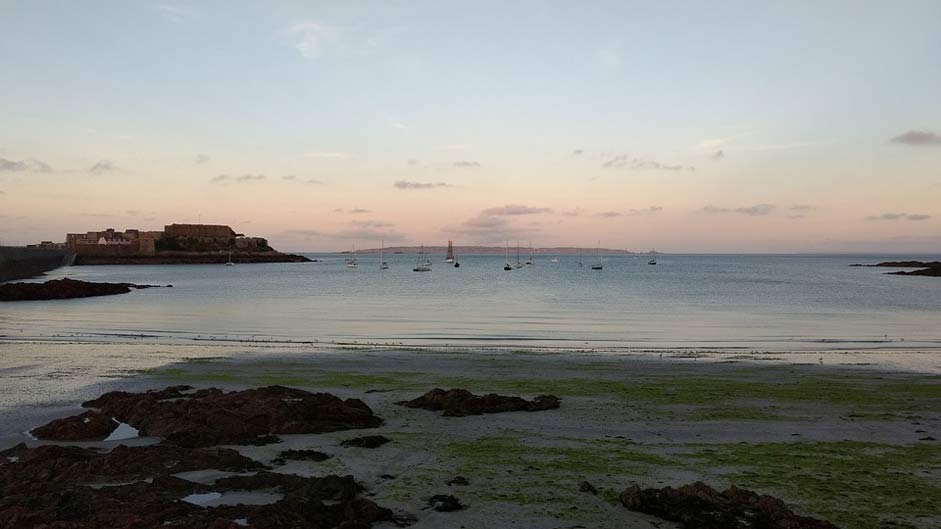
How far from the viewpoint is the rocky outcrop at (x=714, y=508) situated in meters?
7.74

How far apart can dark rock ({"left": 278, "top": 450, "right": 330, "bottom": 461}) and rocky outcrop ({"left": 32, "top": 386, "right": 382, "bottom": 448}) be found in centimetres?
101

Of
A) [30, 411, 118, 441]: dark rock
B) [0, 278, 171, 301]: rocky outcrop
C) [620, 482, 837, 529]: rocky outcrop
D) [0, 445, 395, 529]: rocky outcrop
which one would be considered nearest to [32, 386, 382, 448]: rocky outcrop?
[30, 411, 118, 441]: dark rock

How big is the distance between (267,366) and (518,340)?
13.2 meters

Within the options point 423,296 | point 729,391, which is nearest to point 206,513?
point 729,391

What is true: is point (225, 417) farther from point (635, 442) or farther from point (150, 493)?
point (635, 442)

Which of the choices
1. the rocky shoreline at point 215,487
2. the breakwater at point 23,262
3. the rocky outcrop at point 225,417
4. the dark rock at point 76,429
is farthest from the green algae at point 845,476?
the breakwater at point 23,262

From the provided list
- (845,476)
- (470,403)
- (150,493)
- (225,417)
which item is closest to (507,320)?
(470,403)

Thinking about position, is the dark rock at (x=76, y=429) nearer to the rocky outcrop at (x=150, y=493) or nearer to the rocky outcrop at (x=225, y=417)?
the rocky outcrop at (x=225, y=417)

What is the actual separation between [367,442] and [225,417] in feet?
9.01

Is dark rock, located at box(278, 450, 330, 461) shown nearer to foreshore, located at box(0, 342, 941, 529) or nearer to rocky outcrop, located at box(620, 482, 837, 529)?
foreshore, located at box(0, 342, 941, 529)

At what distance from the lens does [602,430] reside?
12.8 metres

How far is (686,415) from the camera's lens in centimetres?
1409

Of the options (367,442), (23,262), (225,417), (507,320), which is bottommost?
(507,320)

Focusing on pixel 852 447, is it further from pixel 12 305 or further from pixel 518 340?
pixel 12 305
